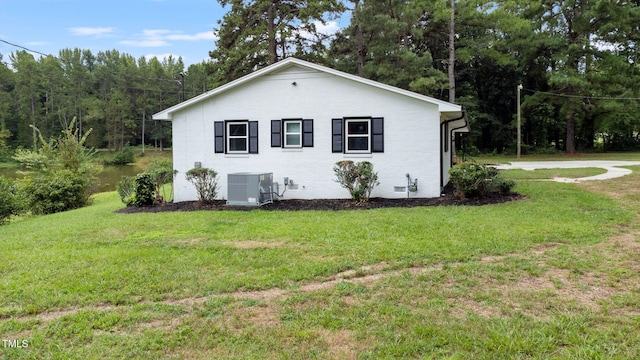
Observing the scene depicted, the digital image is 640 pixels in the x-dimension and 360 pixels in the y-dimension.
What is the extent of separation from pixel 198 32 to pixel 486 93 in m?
24.9

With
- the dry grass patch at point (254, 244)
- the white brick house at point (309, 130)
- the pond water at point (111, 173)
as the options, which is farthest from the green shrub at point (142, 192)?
the pond water at point (111, 173)

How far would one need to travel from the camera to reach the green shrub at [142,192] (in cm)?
1147

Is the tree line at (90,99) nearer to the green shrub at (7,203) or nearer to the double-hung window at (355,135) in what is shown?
the green shrub at (7,203)

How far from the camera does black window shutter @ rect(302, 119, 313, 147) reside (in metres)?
11.4

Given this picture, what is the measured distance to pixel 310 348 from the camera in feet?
9.89

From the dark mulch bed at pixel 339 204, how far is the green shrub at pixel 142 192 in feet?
1.22

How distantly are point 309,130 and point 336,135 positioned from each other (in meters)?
0.80

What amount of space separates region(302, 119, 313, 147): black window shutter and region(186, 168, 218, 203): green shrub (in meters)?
2.67

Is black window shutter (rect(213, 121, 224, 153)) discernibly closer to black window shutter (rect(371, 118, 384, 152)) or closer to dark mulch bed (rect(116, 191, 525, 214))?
dark mulch bed (rect(116, 191, 525, 214))

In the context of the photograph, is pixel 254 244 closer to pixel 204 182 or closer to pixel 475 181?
pixel 204 182

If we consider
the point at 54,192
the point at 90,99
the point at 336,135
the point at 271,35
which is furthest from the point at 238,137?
the point at 90,99

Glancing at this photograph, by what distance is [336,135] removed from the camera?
37.0ft

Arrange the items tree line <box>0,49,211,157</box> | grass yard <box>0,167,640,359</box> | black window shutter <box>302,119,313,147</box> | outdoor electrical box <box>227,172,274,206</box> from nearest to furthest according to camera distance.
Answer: grass yard <box>0,167,640,359</box>
outdoor electrical box <box>227,172,274,206</box>
black window shutter <box>302,119,313,147</box>
tree line <box>0,49,211,157</box>

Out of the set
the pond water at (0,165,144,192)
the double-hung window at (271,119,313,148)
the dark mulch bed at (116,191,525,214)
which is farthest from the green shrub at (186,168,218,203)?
the pond water at (0,165,144,192)
